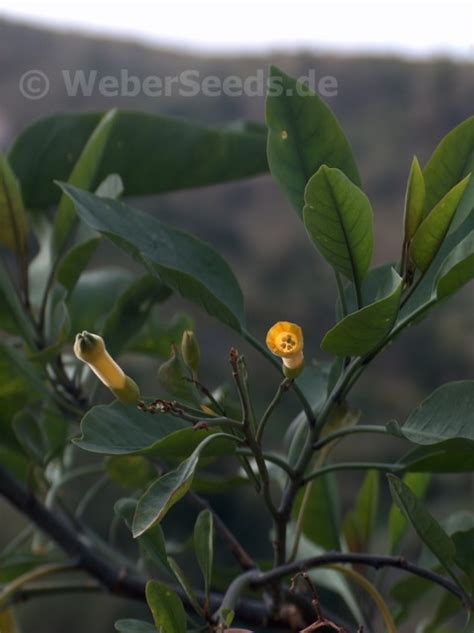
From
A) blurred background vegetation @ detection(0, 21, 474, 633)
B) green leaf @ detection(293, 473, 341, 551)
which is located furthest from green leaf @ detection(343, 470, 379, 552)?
blurred background vegetation @ detection(0, 21, 474, 633)

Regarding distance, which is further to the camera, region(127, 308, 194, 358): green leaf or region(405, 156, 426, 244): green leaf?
region(127, 308, 194, 358): green leaf

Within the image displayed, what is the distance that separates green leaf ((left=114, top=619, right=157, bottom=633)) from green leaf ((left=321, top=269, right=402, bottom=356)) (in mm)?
146

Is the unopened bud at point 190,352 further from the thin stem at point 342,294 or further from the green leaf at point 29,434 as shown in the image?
the green leaf at point 29,434

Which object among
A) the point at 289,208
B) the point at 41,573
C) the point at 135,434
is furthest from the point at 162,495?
the point at 289,208

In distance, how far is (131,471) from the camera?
2.23 ft

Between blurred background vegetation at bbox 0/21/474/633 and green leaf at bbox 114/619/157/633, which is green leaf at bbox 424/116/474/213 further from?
blurred background vegetation at bbox 0/21/474/633

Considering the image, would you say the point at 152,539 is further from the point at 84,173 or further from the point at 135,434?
the point at 84,173

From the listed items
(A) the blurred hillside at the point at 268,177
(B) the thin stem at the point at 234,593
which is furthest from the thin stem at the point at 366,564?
(A) the blurred hillside at the point at 268,177

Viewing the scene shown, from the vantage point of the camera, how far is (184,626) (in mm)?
436

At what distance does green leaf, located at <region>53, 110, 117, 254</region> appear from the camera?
61cm

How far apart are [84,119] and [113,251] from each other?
800 cm

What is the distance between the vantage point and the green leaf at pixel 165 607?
0.43 metres

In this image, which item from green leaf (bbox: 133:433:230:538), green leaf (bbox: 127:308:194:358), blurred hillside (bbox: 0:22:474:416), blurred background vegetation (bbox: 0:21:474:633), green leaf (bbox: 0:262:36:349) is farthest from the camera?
blurred hillside (bbox: 0:22:474:416)

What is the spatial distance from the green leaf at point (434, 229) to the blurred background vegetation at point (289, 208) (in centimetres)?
469
